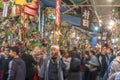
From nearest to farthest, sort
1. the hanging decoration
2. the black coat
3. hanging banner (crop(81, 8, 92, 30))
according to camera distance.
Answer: the black coat < the hanging decoration < hanging banner (crop(81, 8, 92, 30))

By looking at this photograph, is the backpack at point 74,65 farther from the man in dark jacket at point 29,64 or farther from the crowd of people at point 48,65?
the man in dark jacket at point 29,64

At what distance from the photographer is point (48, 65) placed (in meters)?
7.54

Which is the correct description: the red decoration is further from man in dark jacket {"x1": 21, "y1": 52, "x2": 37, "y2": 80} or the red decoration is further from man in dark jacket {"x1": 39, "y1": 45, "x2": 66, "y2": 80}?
man in dark jacket {"x1": 39, "y1": 45, "x2": 66, "y2": 80}

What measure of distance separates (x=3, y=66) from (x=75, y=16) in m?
11.6

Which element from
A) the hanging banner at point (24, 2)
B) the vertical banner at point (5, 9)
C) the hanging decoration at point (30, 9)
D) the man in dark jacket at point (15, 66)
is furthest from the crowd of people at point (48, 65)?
the hanging banner at point (24, 2)

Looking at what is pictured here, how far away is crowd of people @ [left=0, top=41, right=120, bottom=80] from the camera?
7469 millimetres

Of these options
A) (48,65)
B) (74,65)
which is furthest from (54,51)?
(74,65)

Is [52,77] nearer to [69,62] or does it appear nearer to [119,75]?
[69,62]

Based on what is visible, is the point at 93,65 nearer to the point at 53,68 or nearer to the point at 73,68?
the point at 73,68

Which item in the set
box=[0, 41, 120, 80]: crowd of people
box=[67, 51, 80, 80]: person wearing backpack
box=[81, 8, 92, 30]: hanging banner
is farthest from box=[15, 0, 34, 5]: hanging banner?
box=[81, 8, 92, 30]: hanging banner

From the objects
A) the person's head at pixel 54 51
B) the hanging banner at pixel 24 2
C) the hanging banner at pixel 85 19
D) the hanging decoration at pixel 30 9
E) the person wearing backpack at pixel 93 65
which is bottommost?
the person wearing backpack at pixel 93 65

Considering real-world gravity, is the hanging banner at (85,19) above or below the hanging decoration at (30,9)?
below

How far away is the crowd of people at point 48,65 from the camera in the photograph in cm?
747

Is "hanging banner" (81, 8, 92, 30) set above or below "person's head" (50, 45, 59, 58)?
above
